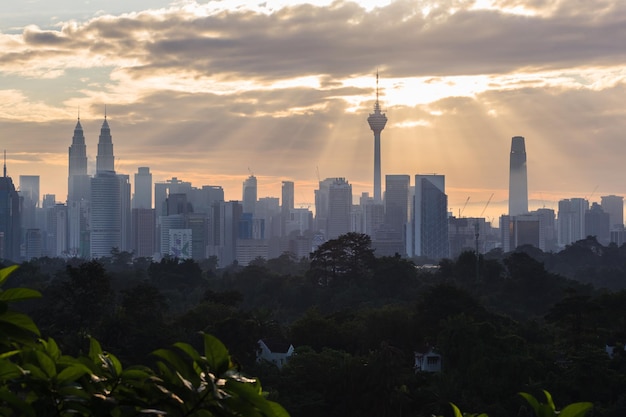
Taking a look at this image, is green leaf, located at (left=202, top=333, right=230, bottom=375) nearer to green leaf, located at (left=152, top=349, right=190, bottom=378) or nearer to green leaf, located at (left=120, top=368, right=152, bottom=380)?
green leaf, located at (left=152, top=349, right=190, bottom=378)

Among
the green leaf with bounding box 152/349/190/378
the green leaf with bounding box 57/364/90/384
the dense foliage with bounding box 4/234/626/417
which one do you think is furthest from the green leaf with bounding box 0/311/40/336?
the dense foliage with bounding box 4/234/626/417

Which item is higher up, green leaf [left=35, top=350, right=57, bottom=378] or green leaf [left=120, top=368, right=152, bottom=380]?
green leaf [left=35, top=350, right=57, bottom=378]

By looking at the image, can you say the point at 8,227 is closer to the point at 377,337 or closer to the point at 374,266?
the point at 374,266

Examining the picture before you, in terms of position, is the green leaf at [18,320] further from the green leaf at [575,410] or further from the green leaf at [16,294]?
the green leaf at [575,410]

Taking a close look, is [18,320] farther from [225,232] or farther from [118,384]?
[225,232]

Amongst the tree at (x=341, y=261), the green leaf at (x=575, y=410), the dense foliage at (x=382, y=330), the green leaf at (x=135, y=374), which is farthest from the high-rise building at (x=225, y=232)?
the green leaf at (x=135, y=374)

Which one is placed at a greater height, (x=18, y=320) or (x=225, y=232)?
(x=225, y=232)

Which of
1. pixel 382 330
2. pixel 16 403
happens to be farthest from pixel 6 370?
pixel 382 330
